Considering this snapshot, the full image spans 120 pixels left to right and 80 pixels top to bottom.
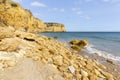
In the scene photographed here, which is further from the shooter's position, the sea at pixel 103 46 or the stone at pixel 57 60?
the sea at pixel 103 46

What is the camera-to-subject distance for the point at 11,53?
8.17 meters

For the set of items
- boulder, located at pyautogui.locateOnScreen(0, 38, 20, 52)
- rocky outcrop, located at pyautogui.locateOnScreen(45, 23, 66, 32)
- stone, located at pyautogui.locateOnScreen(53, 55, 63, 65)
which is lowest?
rocky outcrop, located at pyautogui.locateOnScreen(45, 23, 66, 32)

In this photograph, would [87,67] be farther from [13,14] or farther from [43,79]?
[13,14]

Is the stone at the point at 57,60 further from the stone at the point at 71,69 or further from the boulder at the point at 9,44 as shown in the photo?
the boulder at the point at 9,44

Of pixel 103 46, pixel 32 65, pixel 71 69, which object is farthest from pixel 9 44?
pixel 103 46

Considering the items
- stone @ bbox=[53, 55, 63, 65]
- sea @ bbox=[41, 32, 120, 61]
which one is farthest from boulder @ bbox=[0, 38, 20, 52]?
sea @ bbox=[41, 32, 120, 61]

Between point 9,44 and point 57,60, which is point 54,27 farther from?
point 9,44

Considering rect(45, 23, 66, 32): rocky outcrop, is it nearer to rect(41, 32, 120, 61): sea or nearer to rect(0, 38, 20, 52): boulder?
rect(41, 32, 120, 61): sea

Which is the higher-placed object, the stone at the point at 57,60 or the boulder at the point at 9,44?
the boulder at the point at 9,44

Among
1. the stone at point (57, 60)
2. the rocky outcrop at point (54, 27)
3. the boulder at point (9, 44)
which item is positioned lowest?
the rocky outcrop at point (54, 27)

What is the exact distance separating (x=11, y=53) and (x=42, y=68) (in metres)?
1.44

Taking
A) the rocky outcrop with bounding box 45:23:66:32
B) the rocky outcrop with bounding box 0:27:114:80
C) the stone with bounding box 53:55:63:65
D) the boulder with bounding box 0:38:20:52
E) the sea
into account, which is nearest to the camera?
the rocky outcrop with bounding box 0:27:114:80

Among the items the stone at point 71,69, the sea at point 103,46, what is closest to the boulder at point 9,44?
the stone at point 71,69

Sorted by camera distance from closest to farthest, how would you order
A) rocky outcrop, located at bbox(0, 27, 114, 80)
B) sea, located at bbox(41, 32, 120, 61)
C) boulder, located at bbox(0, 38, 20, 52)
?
1. rocky outcrop, located at bbox(0, 27, 114, 80)
2. boulder, located at bbox(0, 38, 20, 52)
3. sea, located at bbox(41, 32, 120, 61)
